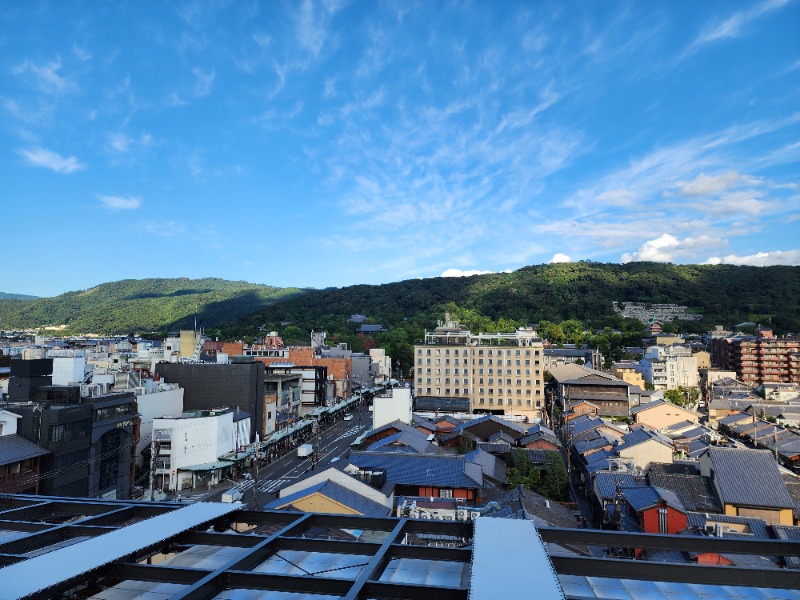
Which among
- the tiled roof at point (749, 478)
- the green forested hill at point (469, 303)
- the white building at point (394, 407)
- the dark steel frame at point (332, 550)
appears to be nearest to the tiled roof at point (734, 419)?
the tiled roof at point (749, 478)

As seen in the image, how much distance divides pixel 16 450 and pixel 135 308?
142m

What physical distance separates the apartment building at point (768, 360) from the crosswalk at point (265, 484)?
247ft

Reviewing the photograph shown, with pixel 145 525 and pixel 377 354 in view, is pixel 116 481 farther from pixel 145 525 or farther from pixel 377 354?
pixel 377 354

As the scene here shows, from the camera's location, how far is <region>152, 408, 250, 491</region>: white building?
33.0 metres

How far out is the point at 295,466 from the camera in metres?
38.1

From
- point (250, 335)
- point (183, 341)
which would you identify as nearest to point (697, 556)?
point (183, 341)

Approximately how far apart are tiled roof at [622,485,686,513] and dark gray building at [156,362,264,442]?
1161 inches

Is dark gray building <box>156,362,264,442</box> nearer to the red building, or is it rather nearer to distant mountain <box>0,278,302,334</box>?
the red building

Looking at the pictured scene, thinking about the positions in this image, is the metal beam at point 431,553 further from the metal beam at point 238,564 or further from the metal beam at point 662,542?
the metal beam at point 238,564

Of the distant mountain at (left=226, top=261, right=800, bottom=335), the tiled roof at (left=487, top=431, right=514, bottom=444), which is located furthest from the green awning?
the distant mountain at (left=226, top=261, right=800, bottom=335)

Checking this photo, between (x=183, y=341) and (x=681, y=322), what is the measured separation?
364 ft

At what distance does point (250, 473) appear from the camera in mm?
36750

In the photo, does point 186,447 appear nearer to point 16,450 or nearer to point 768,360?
point 16,450

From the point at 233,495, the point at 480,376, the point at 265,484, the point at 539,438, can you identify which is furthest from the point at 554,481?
the point at 480,376
